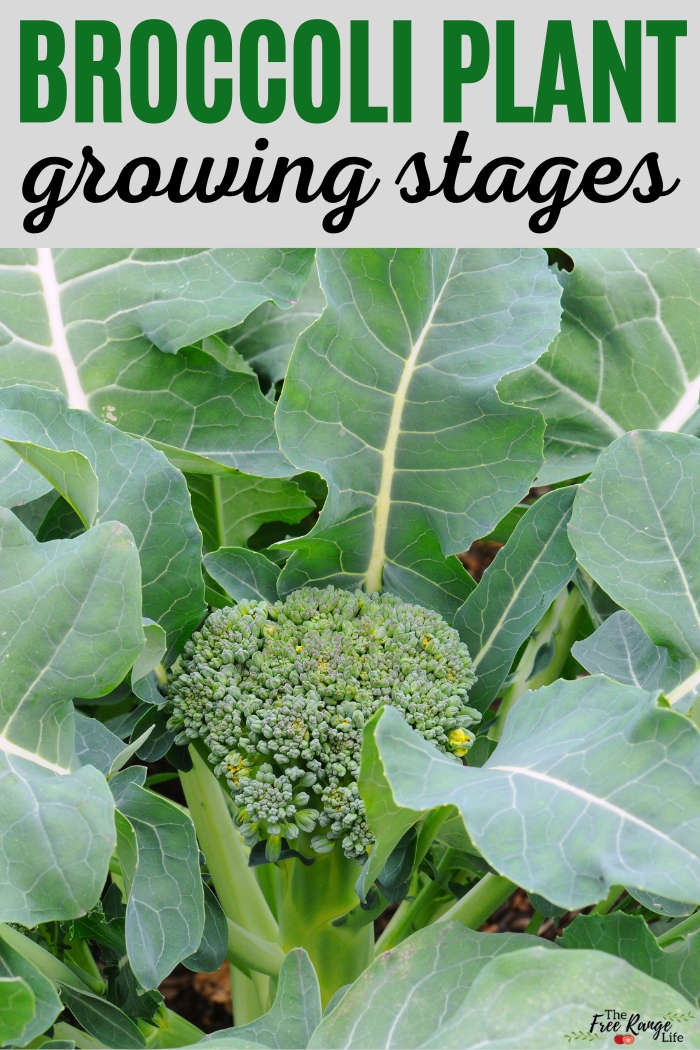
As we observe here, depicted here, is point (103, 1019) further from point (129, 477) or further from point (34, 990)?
point (129, 477)

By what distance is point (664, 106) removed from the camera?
859 millimetres

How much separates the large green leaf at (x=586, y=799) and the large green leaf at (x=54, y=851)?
16 cm

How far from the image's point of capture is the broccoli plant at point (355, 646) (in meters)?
0.48

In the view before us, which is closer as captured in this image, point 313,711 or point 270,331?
point 313,711

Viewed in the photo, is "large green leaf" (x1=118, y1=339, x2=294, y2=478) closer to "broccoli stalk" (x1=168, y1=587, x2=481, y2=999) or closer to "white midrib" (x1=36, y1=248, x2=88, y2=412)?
"white midrib" (x1=36, y1=248, x2=88, y2=412)

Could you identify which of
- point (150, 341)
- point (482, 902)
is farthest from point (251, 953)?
point (150, 341)

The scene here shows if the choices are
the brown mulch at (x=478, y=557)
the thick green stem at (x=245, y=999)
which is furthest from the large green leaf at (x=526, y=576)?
the brown mulch at (x=478, y=557)

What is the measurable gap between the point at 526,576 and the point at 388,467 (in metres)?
0.14

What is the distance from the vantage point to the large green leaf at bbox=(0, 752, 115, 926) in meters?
0.49

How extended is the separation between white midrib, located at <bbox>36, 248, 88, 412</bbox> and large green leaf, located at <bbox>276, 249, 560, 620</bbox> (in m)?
0.25

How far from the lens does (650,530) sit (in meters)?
0.65
